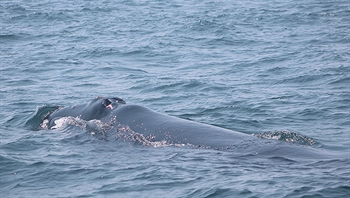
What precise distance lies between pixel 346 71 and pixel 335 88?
2384 mm

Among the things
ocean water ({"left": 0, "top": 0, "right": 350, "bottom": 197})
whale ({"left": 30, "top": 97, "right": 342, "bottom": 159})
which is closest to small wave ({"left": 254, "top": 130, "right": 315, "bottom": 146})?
ocean water ({"left": 0, "top": 0, "right": 350, "bottom": 197})

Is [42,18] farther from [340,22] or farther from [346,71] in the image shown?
[346,71]

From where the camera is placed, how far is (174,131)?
13.3 m

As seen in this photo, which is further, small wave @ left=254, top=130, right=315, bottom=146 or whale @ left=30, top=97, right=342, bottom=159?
small wave @ left=254, top=130, right=315, bottom=146

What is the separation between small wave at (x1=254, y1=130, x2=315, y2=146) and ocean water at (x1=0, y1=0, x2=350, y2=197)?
12 cm

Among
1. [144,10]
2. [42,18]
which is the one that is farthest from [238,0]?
[42,18]

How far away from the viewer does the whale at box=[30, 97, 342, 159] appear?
11.9 m

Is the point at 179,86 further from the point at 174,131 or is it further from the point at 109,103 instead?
the point at 174,131

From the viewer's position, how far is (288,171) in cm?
1070

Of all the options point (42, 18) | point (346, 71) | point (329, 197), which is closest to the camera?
point (329, 197)

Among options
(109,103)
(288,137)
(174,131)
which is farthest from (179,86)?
(174,131)

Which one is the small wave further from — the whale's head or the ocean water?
the whale's head

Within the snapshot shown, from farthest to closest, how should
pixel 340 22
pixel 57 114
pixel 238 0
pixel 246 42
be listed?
pixel 238 0 < pixel 340 22 < pixel 246 42 < pixel 57 114

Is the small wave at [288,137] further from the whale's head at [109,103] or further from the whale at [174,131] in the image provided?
the whale's head at [109,103]
